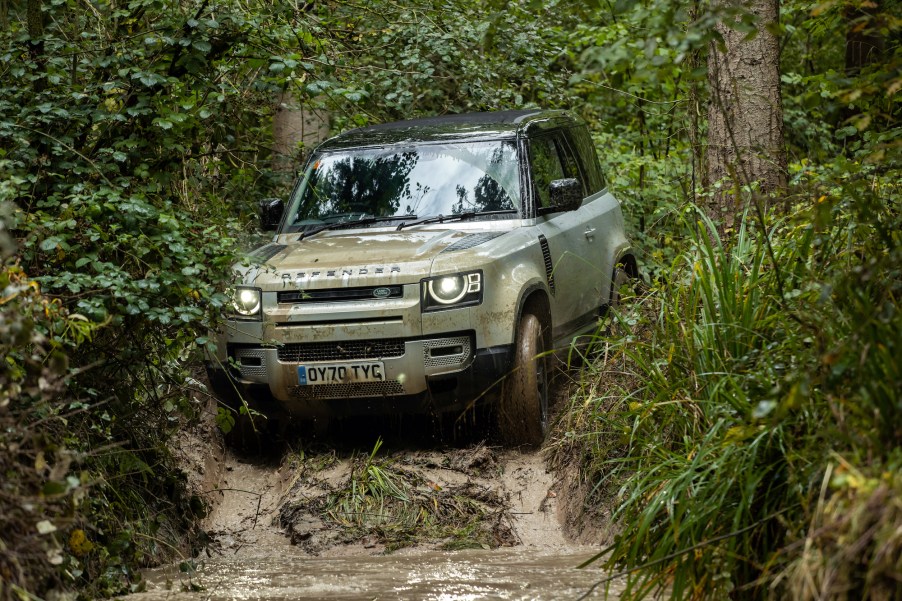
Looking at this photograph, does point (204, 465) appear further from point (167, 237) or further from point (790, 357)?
point (790, 357)

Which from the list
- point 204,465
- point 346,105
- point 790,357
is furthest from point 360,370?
point 346,105

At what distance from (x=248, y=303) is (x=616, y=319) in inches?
84.2

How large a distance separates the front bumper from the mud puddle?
312mm

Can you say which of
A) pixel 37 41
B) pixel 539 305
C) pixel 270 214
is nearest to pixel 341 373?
pixel 539 305

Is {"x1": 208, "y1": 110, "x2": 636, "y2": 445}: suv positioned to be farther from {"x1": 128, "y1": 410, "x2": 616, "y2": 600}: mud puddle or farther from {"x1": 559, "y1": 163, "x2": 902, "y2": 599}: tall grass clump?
{"x1": 559, "y1": 163, "x2": 902, "y2": 599}: tall grass clump

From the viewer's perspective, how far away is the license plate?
243 inches

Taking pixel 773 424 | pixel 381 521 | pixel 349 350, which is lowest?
pixel 381 521

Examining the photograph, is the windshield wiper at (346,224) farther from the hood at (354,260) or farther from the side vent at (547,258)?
the side vent at (547,258)

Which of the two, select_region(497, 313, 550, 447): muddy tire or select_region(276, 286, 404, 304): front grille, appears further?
select_region(497, 313, 550, 447): muddy tire

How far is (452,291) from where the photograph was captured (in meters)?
6.23

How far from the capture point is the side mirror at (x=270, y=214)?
7.55 metres

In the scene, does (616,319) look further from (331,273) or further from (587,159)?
(587,159)

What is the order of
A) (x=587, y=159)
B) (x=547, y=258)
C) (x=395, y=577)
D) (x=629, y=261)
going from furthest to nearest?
1. (x=629, y=261)
2. (x=587, y=159)
3. (x=547, y=258)
4. (x=395, y=577)

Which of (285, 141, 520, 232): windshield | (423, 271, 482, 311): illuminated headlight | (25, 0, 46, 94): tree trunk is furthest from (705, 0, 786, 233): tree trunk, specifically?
(25, 0, 46, 94): tree trunk
